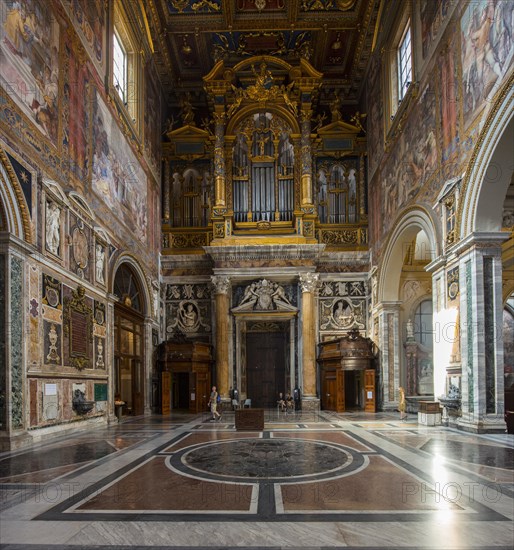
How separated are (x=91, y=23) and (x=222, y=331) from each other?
1146 centimetres

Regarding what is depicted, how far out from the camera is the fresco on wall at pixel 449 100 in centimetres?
1228

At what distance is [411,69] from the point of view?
15.8 meters

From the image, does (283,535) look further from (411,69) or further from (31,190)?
(411,69)

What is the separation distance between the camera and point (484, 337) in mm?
11156

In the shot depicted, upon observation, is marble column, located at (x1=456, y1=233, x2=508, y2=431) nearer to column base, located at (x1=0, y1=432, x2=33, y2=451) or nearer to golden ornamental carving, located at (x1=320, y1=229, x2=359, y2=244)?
column base, located at (x1=0, y1=432, x2=33, y2=451)

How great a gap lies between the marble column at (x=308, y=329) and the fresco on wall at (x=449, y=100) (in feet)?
28.6

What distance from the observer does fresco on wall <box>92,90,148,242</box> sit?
14430 millimetres

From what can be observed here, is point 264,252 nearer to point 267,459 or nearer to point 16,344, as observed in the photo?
point 16,344

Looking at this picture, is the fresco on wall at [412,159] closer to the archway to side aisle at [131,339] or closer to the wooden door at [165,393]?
the archway to side aisle at [131,339]

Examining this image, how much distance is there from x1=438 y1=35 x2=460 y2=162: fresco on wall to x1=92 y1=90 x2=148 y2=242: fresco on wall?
8976 mm

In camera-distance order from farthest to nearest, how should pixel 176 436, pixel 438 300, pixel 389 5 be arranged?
pixel 389 5 → pixel 438 300 → pixel 176 436

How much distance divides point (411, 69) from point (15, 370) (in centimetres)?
1342

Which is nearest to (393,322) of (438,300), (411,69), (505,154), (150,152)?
(438,300)

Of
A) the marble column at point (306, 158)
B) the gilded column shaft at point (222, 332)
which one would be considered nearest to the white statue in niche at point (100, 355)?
the gilded column shaft at point (222, 332)
